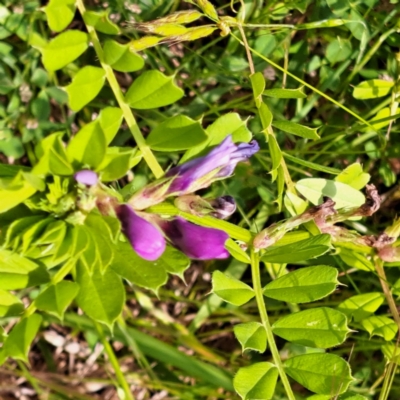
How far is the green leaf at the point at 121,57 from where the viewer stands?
4.20 ft

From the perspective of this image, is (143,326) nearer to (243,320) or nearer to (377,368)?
(243,320)

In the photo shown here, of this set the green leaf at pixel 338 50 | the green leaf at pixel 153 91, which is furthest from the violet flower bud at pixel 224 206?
the green leaf at pixel 338 50

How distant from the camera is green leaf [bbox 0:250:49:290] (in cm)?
133

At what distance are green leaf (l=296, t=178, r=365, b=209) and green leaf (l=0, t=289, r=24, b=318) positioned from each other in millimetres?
769

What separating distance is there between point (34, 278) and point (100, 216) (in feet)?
0.95

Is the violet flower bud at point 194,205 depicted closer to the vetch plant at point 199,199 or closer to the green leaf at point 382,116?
the vetch plant at point 199,199

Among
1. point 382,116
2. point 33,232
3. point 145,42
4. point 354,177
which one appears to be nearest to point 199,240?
point 33,232

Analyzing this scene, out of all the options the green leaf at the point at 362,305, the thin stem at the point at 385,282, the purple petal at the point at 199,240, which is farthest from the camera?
the green leaf at the point at 362,305

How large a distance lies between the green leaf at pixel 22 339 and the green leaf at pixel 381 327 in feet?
2.92

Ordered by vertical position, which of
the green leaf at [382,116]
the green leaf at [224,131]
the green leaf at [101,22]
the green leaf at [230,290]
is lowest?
the green leaf at [230,290]

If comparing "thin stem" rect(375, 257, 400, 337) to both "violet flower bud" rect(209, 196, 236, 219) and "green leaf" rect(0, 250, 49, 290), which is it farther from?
"green leaf" rect(0, 250, 49, 290)

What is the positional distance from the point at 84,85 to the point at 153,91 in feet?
0.48

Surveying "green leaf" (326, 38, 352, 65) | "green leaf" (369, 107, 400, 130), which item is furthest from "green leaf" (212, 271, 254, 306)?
"green leaf" (326, 38, 352, 65)

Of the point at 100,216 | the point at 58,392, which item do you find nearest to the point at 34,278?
the point at 100,216
